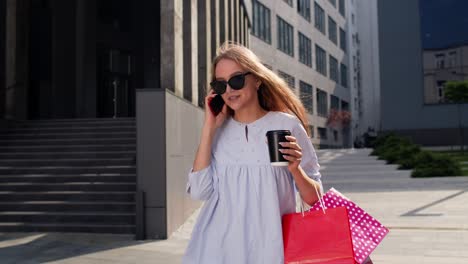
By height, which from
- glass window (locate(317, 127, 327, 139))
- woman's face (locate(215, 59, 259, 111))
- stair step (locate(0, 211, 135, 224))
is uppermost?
glass window (locate(317, 127, 327, 139))

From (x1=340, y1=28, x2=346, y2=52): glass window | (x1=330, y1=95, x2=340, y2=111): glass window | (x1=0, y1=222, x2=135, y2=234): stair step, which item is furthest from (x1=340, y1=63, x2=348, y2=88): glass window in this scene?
(x1=0, y1=222, x2=135, y2=234): stair step

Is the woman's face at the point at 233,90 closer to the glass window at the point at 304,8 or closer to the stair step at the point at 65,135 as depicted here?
the stair step at the point at 65,135

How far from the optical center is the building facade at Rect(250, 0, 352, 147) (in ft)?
126

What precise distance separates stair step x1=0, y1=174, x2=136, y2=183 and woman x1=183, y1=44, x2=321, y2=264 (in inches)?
342

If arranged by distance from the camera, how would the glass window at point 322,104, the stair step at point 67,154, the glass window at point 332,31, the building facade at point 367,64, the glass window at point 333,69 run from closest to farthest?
the stair step at point 67,154 < the glass window at point 322,104 < the glass window at point 332,31 < the glass window at point 333,69 < the building facade at point 367,64

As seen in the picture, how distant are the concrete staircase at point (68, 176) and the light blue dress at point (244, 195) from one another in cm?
705

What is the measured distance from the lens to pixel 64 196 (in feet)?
33.6

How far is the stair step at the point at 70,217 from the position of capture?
9164mm

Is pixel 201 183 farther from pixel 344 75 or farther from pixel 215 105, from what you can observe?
pixel 344 75

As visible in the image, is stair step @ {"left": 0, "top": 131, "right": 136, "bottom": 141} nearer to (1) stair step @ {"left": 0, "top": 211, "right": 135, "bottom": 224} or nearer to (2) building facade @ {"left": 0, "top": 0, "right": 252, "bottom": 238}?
(2) building facade @ {"left": 0, "top": 0, "right": 252, "bottom": 238}

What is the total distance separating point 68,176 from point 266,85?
9.61 m

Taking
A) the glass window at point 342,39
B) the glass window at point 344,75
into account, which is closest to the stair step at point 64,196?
the glass window at point 344,75

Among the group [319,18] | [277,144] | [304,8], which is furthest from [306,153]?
[319,18]

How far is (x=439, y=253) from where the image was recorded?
658cm
